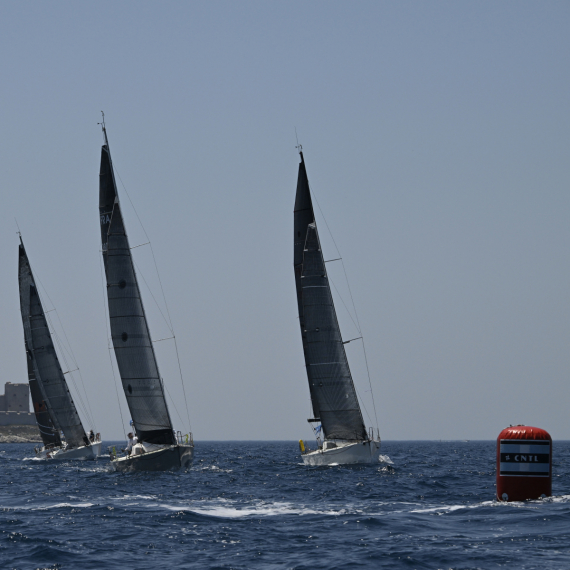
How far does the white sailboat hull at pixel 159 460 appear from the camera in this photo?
4197 cm

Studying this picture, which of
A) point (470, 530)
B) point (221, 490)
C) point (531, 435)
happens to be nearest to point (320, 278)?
point (221, 490)

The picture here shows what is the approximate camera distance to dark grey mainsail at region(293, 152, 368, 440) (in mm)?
48219

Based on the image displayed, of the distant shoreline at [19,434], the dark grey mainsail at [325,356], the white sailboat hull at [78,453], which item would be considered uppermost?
the dark grey mainsail at [325,356]

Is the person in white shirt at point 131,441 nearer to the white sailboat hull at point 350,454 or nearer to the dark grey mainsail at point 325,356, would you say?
the white sailboat hull at point 350,454

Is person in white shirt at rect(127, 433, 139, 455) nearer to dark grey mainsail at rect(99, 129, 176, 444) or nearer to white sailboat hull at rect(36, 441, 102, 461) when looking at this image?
dark grey mainsail at rect(99, 129, 176, 444)

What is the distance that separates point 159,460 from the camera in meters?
42.0

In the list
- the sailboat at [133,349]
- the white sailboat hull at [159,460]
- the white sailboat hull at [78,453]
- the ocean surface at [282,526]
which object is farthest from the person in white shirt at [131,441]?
the white sailboat hull at [78,453]

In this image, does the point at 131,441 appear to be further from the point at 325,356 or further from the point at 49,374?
the point at 49,374

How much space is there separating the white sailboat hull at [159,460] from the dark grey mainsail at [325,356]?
9060 millimetres

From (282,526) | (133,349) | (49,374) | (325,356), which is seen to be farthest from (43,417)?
(282,526)

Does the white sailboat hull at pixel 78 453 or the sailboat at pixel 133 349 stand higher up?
the sailboat at pixel 133 349

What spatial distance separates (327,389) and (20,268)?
27.1 meters

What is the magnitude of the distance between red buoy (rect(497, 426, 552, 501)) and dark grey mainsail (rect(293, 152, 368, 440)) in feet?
72.9

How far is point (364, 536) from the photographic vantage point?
21891mm
